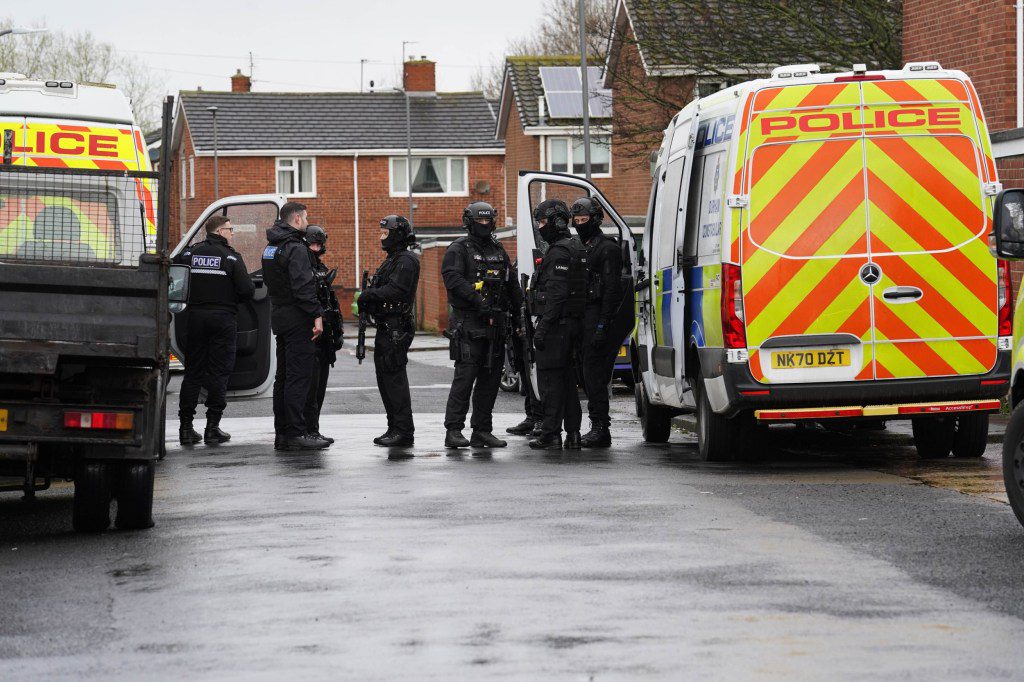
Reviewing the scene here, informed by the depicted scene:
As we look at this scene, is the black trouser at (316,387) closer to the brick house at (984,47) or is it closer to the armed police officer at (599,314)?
the armed police officer at (599,314)

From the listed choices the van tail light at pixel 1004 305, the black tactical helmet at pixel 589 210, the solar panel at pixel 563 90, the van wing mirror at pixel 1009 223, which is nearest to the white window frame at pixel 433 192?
the solar panel at pixel 563 90

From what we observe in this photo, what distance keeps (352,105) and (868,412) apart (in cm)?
5540

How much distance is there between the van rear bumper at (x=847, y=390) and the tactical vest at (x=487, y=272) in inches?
100

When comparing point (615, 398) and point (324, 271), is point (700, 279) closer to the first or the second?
point (324, 271)

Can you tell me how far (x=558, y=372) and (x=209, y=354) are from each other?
2.98 meters

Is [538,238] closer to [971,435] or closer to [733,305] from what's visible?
[733,305]

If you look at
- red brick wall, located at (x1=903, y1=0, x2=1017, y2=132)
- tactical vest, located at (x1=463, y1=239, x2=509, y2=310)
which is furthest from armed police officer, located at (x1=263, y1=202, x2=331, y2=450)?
red brick wall, located at (x1=903, y1=0, x2=1017, y2=132)

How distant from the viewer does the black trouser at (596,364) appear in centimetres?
1327

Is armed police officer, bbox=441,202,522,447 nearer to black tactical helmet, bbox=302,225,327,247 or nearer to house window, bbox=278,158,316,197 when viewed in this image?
black tactical helmet, bbox=302,225,327,247

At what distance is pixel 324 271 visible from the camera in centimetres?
1387

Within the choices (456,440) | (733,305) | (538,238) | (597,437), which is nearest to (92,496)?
(733,305)

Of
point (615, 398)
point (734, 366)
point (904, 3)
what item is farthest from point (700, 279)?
point (904, 3)

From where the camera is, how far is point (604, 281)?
43.5 feet

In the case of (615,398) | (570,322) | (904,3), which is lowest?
(615,398)
